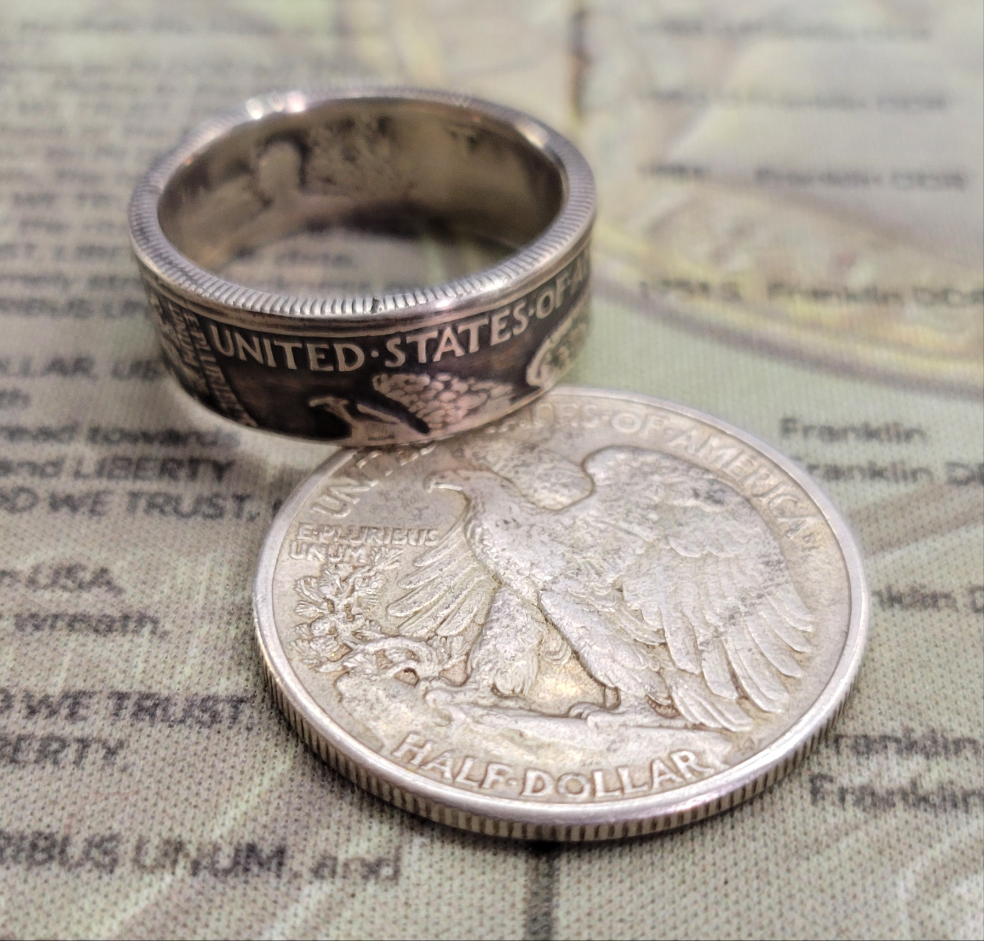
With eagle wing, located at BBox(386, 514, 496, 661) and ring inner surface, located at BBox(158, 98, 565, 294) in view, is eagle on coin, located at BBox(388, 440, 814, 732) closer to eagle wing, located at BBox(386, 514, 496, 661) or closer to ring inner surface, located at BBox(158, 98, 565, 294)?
eagle wing, located at BBox(386, 514, 496, 661)

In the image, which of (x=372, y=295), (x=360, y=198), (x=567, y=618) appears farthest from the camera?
(x=360, y=198)

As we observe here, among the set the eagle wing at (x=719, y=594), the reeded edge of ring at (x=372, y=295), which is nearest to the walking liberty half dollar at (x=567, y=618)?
the eagle wing at (x=719, y=594)

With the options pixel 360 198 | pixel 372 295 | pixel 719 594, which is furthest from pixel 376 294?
pixel 719 594

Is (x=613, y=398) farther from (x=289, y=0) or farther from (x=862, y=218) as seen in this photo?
(x=289, y=0)

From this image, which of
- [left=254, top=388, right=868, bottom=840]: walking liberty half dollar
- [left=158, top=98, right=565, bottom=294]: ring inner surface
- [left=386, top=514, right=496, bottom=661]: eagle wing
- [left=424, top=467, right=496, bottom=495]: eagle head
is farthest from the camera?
[left=158, top=98, right=565, bottom=294]: ring inner surface

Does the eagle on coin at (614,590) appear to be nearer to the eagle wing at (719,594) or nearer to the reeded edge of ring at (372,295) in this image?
the eagle wing at (719,594)

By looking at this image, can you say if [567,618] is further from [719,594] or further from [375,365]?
[375,365]

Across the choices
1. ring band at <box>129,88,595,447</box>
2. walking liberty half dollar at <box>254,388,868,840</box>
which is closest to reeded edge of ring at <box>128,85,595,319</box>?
ring band at <box>129,88,595,447</box>
